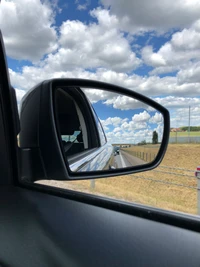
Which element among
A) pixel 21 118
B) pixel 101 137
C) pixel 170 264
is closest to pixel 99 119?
pixel 101 137

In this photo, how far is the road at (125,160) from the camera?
1554 mm

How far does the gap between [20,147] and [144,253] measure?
853 millimetres

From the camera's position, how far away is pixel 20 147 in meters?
1.51

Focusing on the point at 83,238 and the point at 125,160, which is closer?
the point at 83,238

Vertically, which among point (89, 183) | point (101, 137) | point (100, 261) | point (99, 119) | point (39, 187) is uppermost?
point (99, 119)

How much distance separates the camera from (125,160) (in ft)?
5.12

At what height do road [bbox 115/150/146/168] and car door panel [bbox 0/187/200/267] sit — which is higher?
road [bbox 115/150/146/168]

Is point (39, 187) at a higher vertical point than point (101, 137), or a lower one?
lower

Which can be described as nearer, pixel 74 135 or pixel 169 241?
pixel 169 241

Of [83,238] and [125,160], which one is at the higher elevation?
[125,160]

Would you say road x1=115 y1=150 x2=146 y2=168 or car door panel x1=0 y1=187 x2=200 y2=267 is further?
road x1=115 y1=150 x2=146 y2=168

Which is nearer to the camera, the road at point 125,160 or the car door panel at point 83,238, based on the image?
the car door panel at point 83,238

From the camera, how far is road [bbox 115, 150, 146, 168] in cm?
155

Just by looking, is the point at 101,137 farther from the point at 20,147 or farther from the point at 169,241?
the point at 169,241
